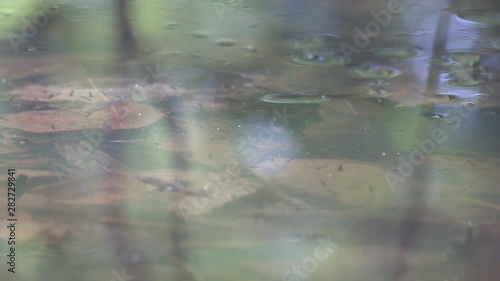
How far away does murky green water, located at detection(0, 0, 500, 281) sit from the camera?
0.99 metres

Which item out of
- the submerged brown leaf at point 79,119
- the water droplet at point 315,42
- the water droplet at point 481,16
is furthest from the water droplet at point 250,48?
the water droplet at point 481,16

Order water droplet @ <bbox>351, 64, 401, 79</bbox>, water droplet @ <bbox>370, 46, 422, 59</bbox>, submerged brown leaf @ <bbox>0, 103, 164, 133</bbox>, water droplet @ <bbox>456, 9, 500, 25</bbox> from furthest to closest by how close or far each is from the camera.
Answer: water droplet @ <bbox>456, 9, 500, 25</bbox>
water droplet @ <bbox>370, 46, 422, 59</bbox>
water droplet @ <bbox>351, 64, 401, 79</bbox>
submerged brown leaf @ <bbox>0, 103, 164, 133</bbox>

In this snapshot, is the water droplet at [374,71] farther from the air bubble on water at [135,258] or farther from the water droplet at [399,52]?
the air bubble on water at [135,258]

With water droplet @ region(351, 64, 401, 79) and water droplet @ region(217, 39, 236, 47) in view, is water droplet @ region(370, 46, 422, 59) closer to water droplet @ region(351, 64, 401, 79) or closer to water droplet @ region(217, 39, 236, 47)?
water droplet @ region(351, 64, 401, 79)

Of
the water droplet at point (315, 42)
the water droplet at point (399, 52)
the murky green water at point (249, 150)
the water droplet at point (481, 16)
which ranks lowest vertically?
the murky green water at point (249, 150)

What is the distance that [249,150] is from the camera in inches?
48.4

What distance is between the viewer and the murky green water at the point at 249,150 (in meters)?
0.99

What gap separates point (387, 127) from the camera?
1296mm

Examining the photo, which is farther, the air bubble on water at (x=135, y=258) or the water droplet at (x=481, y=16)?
the water droplet at (x=481, y=16)

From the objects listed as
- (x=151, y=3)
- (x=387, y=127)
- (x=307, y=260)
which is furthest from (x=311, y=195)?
(x=151, y=3)

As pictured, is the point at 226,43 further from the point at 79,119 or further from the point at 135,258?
the point at 135,258

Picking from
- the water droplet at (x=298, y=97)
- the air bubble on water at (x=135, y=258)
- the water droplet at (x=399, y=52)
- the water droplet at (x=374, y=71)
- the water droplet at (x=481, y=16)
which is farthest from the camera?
the water droplet at (x=481, y=16)

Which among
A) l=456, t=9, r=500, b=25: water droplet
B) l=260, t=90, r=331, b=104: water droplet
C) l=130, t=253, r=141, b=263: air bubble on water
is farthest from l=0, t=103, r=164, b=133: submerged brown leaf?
l=456, t=9, r=500, b=25: water droplet

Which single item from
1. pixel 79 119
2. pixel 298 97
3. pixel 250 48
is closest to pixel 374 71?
pixel 298 97
